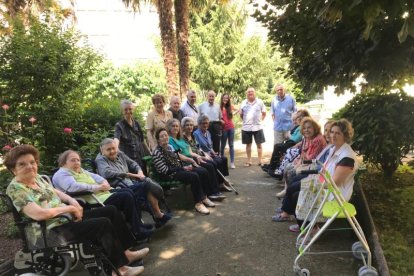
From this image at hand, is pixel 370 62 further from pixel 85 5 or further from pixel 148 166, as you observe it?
pixel 85 5

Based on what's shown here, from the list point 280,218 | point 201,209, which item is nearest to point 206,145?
point 201,209

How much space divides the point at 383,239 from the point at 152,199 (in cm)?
277

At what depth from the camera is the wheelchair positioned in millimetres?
3270

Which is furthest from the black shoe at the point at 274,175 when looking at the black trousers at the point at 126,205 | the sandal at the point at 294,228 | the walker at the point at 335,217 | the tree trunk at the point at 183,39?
the tree trunk at the point at 183,39

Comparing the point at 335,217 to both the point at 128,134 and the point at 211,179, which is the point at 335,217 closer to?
the point at 211,179

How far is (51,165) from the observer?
6.62 metres

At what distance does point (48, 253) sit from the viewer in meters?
3.31

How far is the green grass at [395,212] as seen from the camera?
3.78 metres

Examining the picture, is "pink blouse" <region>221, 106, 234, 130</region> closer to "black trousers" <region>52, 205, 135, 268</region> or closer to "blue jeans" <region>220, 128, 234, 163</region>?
"blue jeans" <region>220, 128, 234, 163</region>

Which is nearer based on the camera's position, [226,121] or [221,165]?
[221,165]

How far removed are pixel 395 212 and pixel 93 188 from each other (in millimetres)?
3788

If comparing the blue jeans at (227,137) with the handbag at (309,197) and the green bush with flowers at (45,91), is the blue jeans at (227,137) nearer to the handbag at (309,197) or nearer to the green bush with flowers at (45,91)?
the green bush with flowers at (45,91)

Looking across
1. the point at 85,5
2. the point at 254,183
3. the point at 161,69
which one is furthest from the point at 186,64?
the point at 85,5

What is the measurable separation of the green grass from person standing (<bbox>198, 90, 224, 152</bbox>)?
10.1 ft
